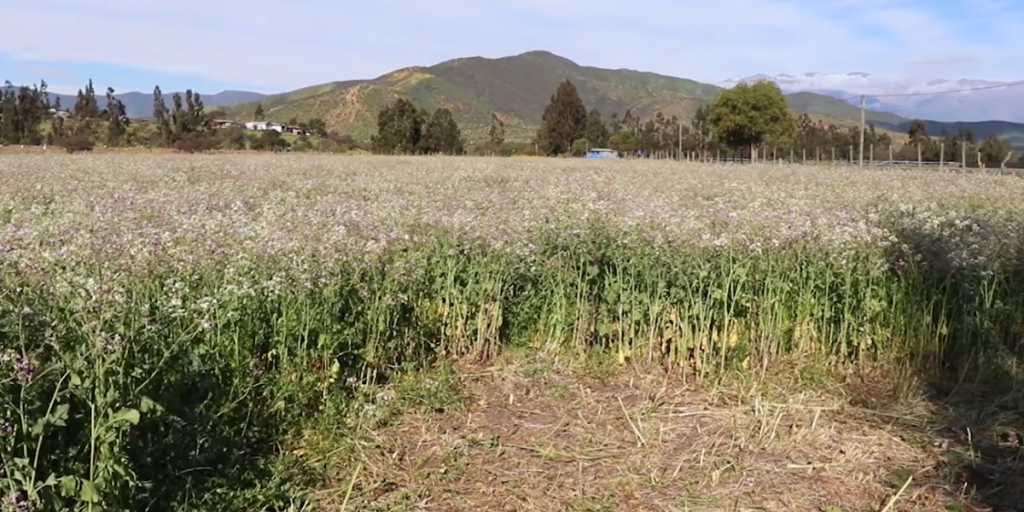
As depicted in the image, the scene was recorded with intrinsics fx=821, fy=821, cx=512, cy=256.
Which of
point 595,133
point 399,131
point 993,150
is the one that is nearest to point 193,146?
point 399,131

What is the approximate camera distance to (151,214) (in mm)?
11211

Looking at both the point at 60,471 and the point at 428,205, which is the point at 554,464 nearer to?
the point at 60,471

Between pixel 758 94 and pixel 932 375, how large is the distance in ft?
223

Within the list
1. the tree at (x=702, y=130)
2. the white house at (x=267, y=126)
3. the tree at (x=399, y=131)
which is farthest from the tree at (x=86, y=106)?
the tree at (x=702, y=130)

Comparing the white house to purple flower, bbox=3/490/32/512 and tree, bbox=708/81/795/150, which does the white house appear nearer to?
tree, bbox=708/81/795/150

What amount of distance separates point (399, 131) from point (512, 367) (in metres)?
82.6

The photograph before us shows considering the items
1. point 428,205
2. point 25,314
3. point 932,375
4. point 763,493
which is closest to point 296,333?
point 25,314

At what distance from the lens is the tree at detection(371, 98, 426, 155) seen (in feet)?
285

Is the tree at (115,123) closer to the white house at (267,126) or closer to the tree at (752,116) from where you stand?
the white house at (267,126)

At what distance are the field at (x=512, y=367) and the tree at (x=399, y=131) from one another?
78868 mm

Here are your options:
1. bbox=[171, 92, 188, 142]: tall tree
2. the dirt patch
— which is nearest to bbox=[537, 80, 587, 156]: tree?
bbox=[171, 92, 188, 142]: tall tree

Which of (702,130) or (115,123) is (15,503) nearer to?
(115,123)

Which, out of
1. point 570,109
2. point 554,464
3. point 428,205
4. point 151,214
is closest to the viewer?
point 554,464

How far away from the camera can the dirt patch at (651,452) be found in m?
4.62
